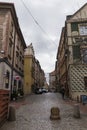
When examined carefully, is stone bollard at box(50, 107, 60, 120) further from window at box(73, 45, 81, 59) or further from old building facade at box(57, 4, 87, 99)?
window at box(73, 45, 81, 59)

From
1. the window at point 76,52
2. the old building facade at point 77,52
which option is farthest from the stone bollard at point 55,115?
the window at point 76,52

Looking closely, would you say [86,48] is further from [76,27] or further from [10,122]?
[10,122]

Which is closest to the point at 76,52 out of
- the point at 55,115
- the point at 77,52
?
the point at 77,52

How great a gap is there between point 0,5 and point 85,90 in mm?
14181

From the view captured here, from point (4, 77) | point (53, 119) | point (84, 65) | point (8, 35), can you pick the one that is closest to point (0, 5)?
point (8, 35)

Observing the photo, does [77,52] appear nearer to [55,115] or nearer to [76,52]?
[76,52]

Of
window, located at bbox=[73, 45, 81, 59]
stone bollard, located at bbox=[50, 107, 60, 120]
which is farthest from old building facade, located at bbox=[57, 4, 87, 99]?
stone bollard, located at bbox=[50, 107, 60, 120]

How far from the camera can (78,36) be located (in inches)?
979

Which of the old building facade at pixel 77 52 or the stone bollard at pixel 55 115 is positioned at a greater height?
the old building facade at pixel 77 52

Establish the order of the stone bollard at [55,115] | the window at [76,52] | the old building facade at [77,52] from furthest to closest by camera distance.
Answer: the window at [76,52] → the old building facade at [77,52] → the stone bollard at [55,115]

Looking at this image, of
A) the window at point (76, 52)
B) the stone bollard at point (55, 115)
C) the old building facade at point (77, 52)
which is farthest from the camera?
the window at point (76, 52)

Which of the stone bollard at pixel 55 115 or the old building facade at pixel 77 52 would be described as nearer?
the stone bollard at pixel 55 115

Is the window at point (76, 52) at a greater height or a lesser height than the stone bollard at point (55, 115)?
greater

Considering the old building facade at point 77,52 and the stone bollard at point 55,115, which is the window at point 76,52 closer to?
the old building facade at point 77,52
